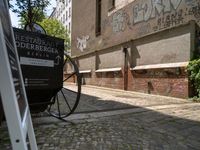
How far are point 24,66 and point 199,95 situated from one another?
8255mm

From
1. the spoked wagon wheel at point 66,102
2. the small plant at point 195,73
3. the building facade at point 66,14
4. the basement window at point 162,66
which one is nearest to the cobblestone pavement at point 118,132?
the spoked wagon wheel at point 66,102

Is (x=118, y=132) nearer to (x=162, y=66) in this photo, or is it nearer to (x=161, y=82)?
(x=162, y=66)

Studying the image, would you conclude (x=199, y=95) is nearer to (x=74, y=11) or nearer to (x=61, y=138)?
(x=61, y=138)

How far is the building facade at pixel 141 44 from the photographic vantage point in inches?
488

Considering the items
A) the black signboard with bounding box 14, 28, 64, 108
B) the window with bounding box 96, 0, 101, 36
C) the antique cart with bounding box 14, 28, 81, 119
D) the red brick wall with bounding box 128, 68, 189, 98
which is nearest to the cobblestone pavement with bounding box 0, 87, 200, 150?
the antique cart with bounding box 14, 28, 81, 119

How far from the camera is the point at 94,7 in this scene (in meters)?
23.6

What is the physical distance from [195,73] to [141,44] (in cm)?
487

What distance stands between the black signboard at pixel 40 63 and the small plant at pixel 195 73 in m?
7.13

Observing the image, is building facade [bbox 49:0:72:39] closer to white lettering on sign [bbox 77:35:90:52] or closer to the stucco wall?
white lettering on sign [bbox 77:35:90:52]

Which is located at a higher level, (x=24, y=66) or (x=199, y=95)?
(x=24, y=66)

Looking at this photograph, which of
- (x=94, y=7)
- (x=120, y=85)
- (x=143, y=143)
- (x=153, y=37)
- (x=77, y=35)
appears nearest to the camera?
(x=143, y=143)

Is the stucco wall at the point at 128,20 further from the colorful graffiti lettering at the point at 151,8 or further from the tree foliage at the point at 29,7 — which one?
the tree foliage at the point at 29,7

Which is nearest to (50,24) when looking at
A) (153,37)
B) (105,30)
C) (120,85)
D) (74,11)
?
(74,11)

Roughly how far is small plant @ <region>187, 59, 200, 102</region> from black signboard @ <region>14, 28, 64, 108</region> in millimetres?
7126
